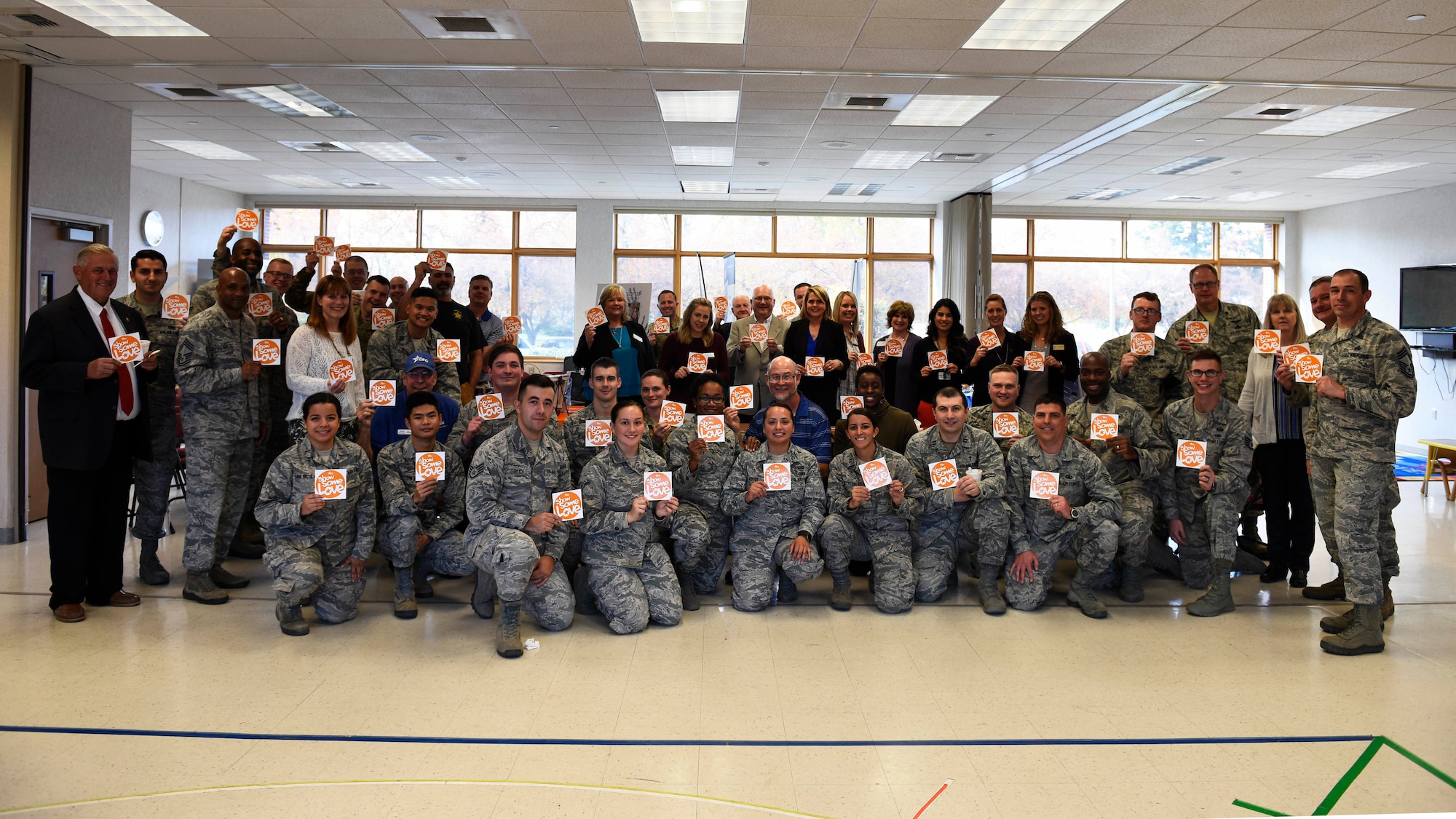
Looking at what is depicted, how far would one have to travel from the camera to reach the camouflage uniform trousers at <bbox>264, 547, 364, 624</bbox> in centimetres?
413

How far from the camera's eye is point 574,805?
265 cm

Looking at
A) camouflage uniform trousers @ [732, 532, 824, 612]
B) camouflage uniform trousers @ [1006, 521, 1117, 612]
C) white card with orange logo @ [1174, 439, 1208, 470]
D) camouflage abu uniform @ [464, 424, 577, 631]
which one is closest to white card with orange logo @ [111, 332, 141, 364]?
camouflage abu uniform @ [464, 424, 577, 631]

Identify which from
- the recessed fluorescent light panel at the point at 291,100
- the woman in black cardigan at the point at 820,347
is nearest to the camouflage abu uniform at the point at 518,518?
the woman in black cardigan at the point at 820,347

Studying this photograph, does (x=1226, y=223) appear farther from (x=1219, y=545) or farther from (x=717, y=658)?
(x=717, y=658)

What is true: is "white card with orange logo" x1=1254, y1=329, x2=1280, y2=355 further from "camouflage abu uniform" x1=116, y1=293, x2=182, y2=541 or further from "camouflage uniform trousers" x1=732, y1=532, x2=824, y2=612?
"camouflage abu uniform" x1=116, y1=293, x2=182, y2=541

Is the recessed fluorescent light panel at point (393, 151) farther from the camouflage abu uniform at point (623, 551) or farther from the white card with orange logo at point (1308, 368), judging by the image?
the white card with orange logo at point (1308, 368)

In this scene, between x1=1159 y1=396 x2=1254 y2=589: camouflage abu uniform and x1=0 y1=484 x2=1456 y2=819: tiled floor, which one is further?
x1=1159 y1=396 x2=1254 y2=589: camouflage abu uniform

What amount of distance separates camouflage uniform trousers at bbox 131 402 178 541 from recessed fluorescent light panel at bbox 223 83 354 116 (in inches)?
132

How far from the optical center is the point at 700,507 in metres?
4.79

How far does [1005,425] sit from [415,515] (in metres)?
2.99

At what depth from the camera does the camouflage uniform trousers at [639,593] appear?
4238 mm

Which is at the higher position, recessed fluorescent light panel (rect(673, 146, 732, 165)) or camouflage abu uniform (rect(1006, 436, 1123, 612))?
recessed fluorescent light panel (rect(673, 146, 732, 165))

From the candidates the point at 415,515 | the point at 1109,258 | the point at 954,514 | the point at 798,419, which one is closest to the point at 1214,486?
the point at 954,514

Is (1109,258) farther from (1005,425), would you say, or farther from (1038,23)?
(1005,425)
